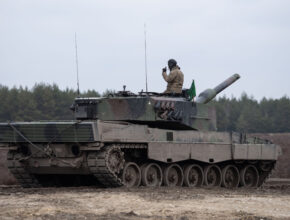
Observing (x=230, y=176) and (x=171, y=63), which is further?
(x=230, y=176)

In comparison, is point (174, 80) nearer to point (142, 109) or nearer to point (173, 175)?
point (142, 109)

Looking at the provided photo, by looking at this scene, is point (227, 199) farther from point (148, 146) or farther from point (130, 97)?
point (130, 97)

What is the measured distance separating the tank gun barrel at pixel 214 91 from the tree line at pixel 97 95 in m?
24.0

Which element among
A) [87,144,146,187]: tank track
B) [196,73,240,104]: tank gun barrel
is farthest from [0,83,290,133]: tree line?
[87,144,146,187]: tank track

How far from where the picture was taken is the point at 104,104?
75.9 ft

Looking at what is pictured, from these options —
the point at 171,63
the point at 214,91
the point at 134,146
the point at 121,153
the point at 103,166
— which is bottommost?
the point at 103,166

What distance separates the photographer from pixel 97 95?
243ft

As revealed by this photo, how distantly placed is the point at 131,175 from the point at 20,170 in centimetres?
311

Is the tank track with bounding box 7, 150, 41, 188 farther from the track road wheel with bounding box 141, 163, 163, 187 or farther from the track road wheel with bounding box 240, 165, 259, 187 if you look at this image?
the track road wheel with bounding box 240, 165, 259, 187

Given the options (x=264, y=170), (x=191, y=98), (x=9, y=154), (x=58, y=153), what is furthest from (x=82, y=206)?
(x=264, y=170)

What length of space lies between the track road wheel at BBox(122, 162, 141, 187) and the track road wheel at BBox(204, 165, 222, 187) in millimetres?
3265

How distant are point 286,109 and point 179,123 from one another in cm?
6259

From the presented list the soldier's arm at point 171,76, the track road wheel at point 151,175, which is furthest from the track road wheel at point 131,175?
the soldier's arm at point 171,76

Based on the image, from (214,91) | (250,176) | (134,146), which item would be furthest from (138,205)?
(250,176)
